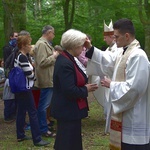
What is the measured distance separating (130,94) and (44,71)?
9.22ft

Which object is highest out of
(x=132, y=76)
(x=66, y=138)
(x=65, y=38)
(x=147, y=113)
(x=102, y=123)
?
(x=65, y=38)

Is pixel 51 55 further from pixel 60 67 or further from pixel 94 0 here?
pixel 94 0

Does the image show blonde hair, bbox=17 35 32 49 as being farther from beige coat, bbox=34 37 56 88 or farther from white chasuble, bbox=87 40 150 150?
white chasuble, bbox=87 40 150 150

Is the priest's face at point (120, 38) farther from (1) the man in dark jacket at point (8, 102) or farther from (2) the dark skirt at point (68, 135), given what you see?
(1) the man in dark jacket at point (8, 102)

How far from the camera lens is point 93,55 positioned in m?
4.24

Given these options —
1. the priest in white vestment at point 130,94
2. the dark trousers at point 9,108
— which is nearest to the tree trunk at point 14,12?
the dark trousers at point 9,108

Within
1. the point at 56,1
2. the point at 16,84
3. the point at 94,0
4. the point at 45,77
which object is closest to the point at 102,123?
the point at 45,77

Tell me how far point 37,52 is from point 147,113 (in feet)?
9.54

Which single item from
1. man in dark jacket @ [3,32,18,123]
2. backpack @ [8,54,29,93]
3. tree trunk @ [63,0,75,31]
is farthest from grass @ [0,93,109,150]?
tree trunk @ [63,0,75,31]

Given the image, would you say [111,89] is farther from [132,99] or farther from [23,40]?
[23,40]

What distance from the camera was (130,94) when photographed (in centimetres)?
353

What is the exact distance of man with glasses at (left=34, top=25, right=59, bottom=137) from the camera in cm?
603

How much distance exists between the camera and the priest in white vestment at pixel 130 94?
351 cm

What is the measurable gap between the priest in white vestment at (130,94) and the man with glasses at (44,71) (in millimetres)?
2375
